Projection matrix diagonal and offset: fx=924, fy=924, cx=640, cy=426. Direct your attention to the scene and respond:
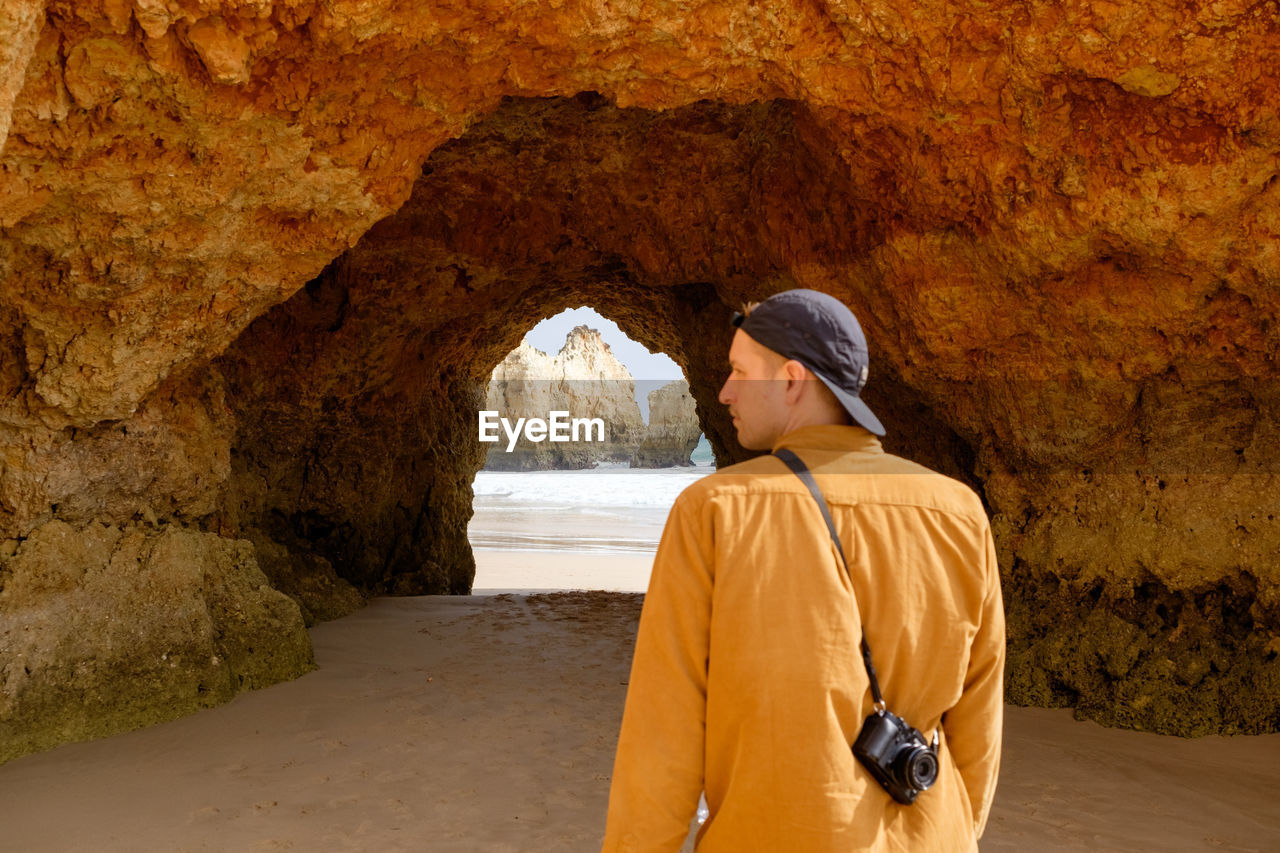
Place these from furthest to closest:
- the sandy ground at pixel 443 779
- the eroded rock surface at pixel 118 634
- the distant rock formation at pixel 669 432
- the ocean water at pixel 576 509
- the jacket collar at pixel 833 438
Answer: the distant rock formation at pixel 669 432
the ocean water at pixel 576 509
the eroded rock surface at pixel 118 634
the sandy ground at pixel 443 779
the jacket collar at pixel 833 438

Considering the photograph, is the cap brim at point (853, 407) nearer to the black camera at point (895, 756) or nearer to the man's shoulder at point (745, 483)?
the man's shoulder at point (745, 483)


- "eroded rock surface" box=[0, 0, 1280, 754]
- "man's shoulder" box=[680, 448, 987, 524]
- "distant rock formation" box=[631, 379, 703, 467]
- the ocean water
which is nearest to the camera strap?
"man's shoulder" box=[680, 448, 987, 524]

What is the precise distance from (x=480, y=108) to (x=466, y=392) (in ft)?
23.9

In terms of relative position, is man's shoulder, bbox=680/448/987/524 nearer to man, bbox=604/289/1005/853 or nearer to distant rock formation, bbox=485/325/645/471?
man, bbox=604/289/1005/853

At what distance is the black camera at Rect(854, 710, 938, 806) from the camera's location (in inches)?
65.0

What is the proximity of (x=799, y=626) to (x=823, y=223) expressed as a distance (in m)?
4.84

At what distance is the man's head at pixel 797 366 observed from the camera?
174 cm

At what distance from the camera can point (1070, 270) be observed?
16.1 feet

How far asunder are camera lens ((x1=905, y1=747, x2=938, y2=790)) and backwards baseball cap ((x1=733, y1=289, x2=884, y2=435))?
0.58 metres

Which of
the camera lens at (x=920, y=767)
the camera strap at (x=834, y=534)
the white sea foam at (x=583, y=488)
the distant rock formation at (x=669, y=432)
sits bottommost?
the white sea foam at (x=583, y=488)

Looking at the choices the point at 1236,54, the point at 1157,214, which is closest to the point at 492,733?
the point at 1157,214

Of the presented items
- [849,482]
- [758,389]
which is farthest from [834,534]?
[758,389]

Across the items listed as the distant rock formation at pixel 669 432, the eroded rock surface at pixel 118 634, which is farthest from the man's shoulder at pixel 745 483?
the distant rock formation at pixel 669 432

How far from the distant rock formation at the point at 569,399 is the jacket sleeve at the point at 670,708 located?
149ft
